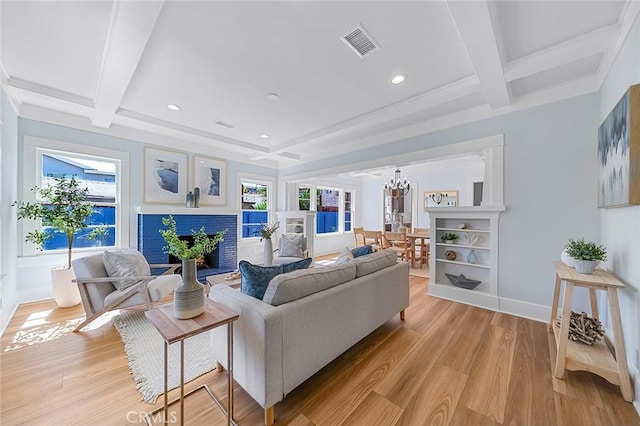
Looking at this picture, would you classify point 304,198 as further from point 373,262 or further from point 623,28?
point 623,28

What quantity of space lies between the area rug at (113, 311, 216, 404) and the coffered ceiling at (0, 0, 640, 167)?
8.41 ft

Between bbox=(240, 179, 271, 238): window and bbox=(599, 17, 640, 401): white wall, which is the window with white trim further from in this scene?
bbox=(599, 17, 640, 401): white wall

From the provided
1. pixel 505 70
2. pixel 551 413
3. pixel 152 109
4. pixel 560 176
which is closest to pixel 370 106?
pixel 505 70

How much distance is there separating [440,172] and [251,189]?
5247 mm

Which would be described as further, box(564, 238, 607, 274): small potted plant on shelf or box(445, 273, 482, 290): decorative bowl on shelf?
box(445, 273, 482, 290): decorative bowl on shelf

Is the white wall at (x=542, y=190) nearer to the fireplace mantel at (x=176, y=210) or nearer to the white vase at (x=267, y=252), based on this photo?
the white vase at (x=267, y=252)

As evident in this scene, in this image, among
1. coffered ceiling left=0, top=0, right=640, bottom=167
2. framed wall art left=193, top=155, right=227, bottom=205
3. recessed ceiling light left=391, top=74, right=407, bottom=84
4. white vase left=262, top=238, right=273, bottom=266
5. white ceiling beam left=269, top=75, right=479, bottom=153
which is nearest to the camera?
coffered ceiling left=0, top=0, right=640, bottom=167

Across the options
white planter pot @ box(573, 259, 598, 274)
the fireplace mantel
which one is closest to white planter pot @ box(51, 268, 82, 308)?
the fireplace mantel

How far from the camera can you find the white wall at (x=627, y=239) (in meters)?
1.60

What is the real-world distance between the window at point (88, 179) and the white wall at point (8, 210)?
7.2 inches

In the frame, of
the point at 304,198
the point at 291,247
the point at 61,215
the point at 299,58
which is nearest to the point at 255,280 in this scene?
the point at 299,58

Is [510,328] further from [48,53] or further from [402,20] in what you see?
[48,53]

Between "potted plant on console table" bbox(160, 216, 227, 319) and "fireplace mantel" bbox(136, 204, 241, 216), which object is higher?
"fireplace mantel" bbox(136, 204, 241, 216)

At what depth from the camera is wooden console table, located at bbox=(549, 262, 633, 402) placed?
5.31 ft
